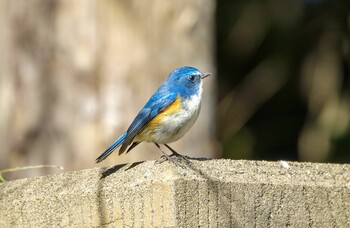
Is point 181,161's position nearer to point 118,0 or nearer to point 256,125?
point 118,0

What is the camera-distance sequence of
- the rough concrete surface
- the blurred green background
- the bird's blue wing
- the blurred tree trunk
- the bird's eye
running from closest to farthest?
the rough concrete surface → the bird's blue wing → the bird's eye → the blurred tree trunk → the blurred green background

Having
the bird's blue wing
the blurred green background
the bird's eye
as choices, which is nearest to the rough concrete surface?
the bird's blue wing

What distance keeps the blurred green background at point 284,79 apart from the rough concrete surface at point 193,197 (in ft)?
21.5

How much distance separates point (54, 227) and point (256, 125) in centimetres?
800

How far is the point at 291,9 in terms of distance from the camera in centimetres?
1035

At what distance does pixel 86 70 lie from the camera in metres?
6.55

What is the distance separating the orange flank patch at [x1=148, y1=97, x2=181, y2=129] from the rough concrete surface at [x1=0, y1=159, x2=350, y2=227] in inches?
56.8

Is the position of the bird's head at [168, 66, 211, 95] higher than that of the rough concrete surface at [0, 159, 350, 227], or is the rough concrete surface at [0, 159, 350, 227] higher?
the bird's head at [168, 66, 211, 95]

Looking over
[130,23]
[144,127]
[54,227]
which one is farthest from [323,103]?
[54,227]

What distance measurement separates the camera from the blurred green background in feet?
31.1

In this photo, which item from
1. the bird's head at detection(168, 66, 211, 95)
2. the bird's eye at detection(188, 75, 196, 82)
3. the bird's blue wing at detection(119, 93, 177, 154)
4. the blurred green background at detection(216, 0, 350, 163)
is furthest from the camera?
the blurred green background at detection(216, 0, 350, 163)

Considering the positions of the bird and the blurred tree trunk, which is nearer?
the bird

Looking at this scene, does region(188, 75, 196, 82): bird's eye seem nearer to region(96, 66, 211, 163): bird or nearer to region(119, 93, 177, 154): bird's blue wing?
region(96, 66, 211, 163): bird

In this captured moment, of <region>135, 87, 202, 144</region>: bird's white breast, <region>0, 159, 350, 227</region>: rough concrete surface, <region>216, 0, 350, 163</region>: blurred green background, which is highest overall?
<region>216, 0, 350, 163</region>: blurred green background
